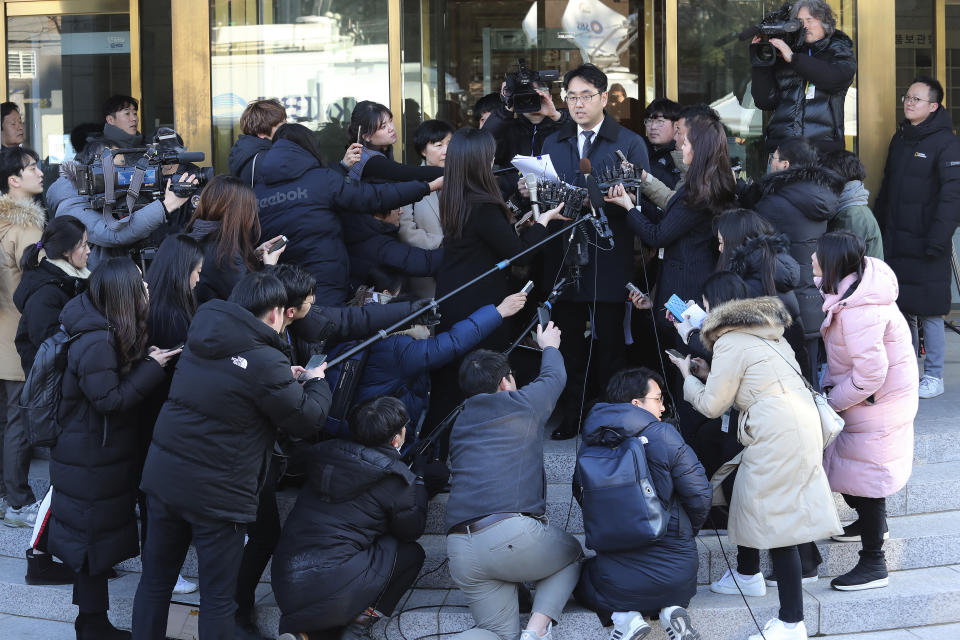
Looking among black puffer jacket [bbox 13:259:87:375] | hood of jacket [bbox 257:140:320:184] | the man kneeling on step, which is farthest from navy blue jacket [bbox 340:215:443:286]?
black puffer jacket [bbox 13:259:87:375]

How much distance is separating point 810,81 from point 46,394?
14.6 feet

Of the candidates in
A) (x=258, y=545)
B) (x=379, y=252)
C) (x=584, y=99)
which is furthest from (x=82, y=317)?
(x=584, y=99)

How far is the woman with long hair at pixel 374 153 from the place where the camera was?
5.54 m

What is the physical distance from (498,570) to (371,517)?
55 centimetres

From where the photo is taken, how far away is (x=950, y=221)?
20.9ft

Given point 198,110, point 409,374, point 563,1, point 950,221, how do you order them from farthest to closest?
point 563,1 → point 198,110 → point 950,221 → point 409,374

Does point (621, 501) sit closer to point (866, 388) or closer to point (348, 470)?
point (348, 470)

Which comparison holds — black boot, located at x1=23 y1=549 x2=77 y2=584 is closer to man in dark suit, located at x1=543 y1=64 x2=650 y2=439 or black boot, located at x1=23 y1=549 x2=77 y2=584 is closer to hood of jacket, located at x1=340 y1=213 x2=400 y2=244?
hood of jacket, located at x1=340 y1=213 x2=400 y2=244

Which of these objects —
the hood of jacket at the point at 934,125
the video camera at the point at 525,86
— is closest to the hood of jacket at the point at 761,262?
the video camera at the point at 525,86

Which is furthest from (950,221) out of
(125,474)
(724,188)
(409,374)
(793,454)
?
(125,474)

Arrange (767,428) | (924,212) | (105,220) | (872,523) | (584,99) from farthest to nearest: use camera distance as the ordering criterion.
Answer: (924,212)
(584,99)
(105,220)
(872,523)
(767,428)

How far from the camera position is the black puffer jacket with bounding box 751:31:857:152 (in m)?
6.19

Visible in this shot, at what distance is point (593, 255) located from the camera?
18.5 ft

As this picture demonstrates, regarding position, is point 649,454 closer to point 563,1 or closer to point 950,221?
point 950,221
